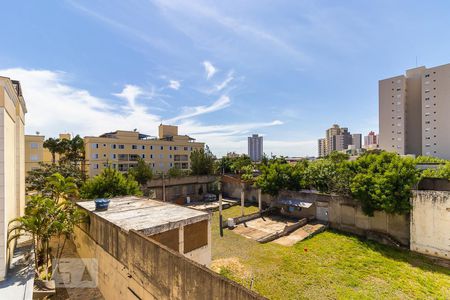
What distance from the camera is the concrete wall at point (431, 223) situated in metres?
17.8

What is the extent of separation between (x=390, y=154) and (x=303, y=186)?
9632 mm

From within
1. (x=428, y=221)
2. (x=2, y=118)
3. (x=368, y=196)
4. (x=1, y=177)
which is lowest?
(x=428, y=221)

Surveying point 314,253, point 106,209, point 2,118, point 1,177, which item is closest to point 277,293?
point 314,253

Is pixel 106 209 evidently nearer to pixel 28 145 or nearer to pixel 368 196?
pixel 368 196

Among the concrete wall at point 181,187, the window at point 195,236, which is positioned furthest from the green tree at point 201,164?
the window at point 195,236

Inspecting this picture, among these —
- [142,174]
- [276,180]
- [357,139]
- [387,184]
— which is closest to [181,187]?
[142,174]

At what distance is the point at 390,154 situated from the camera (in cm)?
2092

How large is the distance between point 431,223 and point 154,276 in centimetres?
2226

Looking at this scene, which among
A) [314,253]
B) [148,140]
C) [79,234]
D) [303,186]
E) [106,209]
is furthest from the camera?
[148,140]

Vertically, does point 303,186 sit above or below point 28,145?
below

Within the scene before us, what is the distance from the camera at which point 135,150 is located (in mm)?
44625

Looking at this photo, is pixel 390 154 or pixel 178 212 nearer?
pixel 178 212

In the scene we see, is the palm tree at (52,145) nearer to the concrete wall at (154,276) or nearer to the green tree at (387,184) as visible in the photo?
the concrete wall at (154,276)

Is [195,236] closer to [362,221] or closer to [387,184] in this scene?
Result: [387,184]
